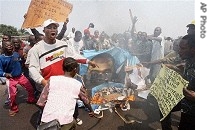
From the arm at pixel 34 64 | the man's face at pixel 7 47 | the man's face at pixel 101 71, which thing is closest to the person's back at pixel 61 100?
the arm at pixel 34 64

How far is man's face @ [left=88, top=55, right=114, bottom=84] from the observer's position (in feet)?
22.6

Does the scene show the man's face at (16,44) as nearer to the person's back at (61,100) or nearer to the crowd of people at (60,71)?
the crowd of people at (60,71)

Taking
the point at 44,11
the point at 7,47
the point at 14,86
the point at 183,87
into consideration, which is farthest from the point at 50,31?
the point at 14,86

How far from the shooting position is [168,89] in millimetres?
2980

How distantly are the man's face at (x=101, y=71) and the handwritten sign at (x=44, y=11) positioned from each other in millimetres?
2556

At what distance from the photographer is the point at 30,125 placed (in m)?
4.59

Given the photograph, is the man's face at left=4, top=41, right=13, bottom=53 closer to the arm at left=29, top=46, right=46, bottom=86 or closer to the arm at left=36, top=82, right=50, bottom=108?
the arm at left=29, top=46, right=46, bottom=86

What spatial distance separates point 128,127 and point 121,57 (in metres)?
3.14

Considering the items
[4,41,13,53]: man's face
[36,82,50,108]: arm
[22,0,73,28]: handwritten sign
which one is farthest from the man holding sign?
[4,41,13,53]: man's face

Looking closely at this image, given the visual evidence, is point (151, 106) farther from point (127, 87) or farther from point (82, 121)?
point (82, 121)

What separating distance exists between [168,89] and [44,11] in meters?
2.68

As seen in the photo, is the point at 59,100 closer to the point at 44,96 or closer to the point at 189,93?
the point at 44,96

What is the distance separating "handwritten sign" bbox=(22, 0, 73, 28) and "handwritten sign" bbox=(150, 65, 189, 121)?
2.29 meters
